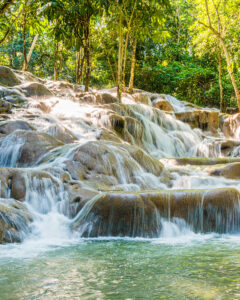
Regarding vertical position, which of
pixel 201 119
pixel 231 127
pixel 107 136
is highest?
pixel 201 119

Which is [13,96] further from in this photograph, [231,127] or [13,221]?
[231,127]

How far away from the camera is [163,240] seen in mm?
4570

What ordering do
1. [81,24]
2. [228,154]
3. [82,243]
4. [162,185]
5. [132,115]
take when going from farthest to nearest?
[81,24] → [132,115] → [228,154] → [162,185] → [82,243]

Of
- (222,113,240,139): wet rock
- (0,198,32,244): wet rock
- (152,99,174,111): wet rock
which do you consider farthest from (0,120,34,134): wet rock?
(222,113,240,139): wet rock

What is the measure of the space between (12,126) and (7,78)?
23.1 ft

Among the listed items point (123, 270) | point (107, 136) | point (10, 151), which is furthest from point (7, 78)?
point (123, 270)

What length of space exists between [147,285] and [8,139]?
20.1ft

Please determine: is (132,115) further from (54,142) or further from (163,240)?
(163,240)

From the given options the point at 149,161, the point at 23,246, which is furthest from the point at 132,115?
the point at 23,246

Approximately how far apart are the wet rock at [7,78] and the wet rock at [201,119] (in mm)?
7663

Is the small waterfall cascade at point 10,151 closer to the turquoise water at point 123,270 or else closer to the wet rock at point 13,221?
the wet rock at point 13,221

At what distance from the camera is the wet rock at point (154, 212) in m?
4.90

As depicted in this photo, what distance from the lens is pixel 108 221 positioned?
4.93 meters

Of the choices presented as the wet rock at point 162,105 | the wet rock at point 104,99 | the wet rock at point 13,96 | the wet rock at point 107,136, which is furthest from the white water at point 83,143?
the wet rock at point 162,105
